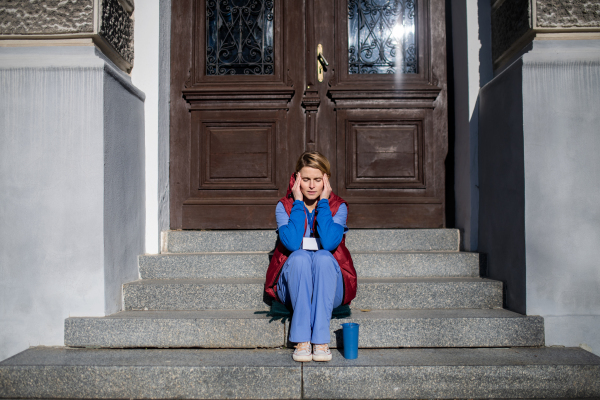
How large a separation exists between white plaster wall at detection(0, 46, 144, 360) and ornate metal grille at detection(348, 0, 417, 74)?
2.24 m

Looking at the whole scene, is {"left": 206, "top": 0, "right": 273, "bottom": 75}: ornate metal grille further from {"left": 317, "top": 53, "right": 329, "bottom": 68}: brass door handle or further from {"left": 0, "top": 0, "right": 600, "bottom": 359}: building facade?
{"left": 0, "top": 0, "right": 600, "bottom": 359}: building facade

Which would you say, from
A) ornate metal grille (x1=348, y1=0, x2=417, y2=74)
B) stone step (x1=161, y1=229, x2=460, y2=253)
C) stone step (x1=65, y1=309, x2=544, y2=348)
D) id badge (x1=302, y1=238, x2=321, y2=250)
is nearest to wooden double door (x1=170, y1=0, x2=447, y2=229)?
ornate metal grille (x1=348, y1=0, x2=417, y2=74)

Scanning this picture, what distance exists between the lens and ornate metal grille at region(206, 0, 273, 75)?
3963 mm

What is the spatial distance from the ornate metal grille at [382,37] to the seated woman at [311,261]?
1.58 metres

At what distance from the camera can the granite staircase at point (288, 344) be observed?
2336mm

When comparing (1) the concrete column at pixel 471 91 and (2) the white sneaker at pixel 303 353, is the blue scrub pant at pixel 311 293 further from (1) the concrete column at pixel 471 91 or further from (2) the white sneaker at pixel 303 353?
(1) the concrete column at pixel 471 91

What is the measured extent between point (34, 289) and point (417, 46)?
12.3ft

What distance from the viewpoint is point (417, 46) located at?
3959 millimetres

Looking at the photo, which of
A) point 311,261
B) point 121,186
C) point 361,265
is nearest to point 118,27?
point 121,186

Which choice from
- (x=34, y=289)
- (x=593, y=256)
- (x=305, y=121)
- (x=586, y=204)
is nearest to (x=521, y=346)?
(x=593, y=256)

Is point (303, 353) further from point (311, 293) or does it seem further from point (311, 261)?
point (311, 261)

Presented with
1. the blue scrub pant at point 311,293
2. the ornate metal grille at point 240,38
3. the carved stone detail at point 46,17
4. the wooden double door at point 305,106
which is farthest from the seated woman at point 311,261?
the carved stone detail at point 46,17

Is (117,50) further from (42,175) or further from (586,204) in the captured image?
(586,204)

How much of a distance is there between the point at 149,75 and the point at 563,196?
132 inches
